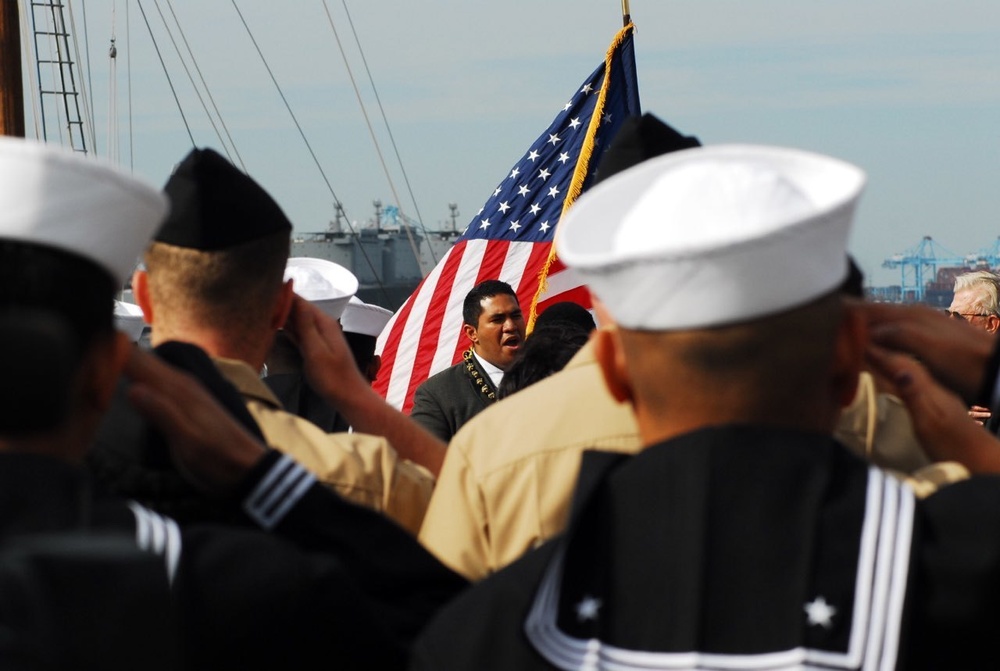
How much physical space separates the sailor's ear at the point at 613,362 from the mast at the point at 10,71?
9.74 meters

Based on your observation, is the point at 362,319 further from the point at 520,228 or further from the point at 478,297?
the point at 520,228

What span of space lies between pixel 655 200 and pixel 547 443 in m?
0.83

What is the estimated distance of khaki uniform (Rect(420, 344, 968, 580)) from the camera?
7.89ft

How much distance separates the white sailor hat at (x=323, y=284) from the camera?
4.95m

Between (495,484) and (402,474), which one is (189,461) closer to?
(495,484)

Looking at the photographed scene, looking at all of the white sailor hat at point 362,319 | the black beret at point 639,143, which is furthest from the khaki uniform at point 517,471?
the white sailor hat at point 362,319

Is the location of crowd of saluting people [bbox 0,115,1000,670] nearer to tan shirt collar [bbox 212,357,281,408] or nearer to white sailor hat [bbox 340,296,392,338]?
tan shirt collar [bbox 212,357,281,408]

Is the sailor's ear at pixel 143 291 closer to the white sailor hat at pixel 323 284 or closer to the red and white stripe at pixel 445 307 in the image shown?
the white sailor hat at pixel 323 284

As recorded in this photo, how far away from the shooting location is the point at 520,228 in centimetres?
1023

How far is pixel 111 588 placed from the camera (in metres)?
1.42

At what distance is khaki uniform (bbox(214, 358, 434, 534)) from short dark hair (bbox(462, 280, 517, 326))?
17.7 feet

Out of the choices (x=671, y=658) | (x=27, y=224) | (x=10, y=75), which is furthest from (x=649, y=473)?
(x=10, y=75)

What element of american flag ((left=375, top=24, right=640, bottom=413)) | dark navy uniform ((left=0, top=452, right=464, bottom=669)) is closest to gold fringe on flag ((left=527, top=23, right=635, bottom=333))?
american flag ((left=375, top=24, right=640, bottom=413))

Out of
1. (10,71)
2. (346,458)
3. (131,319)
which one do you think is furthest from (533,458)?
(10,71)
